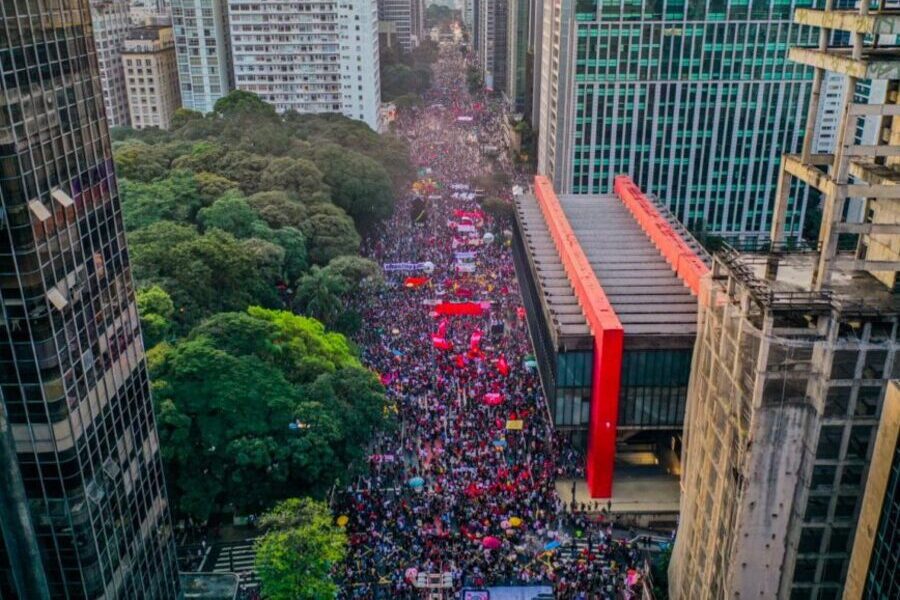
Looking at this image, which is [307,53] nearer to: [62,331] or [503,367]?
[503,367]

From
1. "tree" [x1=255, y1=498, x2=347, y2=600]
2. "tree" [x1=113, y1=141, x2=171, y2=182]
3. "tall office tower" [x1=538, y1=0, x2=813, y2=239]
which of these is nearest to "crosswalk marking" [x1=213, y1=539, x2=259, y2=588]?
"tree" [x1=255, y1=498, x2=347, y2=600]

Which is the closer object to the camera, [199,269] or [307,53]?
[199,269]

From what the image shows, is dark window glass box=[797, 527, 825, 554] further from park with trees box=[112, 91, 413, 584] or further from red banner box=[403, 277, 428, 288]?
red banner box=[403, 277, 428, 288]

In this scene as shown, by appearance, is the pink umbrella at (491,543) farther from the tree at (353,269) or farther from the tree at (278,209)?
the tree at (278,209)

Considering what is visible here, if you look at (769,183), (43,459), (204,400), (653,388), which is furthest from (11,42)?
(769,183)

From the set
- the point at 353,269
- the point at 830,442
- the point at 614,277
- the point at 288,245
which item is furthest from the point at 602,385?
the point at 288,245

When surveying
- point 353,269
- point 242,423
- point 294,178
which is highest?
point 294,178
